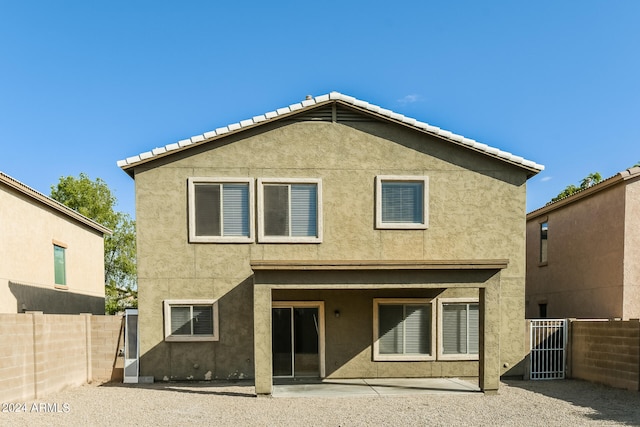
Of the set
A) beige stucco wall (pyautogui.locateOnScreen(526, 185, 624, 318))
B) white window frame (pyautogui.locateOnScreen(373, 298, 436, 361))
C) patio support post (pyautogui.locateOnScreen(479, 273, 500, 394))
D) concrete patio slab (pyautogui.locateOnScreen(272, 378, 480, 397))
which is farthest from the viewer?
beige stucco wall (pyautogui.locateOnScreen(526, 185, 624, 318))

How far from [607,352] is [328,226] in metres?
8.59

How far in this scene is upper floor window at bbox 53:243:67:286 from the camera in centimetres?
1719

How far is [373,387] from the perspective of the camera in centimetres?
1158

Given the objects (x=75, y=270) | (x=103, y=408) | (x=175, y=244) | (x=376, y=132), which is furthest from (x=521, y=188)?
(x=75, y=270)

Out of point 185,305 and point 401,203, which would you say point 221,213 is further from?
point 401,203

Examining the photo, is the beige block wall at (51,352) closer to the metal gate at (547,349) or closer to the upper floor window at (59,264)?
the upper floor window at (59,264)

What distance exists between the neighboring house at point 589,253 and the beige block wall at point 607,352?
228 cm

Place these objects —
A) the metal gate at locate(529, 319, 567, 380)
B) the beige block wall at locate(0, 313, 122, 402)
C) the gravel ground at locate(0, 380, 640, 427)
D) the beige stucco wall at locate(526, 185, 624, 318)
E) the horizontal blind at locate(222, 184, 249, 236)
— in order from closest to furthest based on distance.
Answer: the gravel ground at locate(0, 380, 640, 427) → the beige block wall at locate(0, 313, 122, 402) → the horizontal blind at locate(222, 184, 249, 236) → the metal gate at locate(529, 319, 567, 380) → the beige stucco wall at locate(526, 185, 624, 318)

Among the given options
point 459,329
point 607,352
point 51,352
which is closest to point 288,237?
point 459,329

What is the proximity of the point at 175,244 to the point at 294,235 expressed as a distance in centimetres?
347

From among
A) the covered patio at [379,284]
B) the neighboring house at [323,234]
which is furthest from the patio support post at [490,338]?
the neighboring house at [323,234]

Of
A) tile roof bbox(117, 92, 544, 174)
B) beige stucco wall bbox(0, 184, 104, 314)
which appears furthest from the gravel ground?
tile roof bbox(117, 92, 544, 174)

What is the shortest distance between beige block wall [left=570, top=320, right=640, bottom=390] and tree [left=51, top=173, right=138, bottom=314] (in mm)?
28741

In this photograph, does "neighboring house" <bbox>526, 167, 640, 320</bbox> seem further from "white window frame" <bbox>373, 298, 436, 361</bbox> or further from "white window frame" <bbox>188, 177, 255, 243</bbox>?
"white window frame" <bbox>188, 177, 255, 243</bbox>
